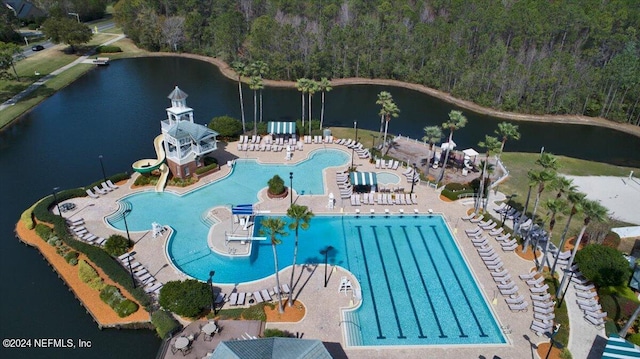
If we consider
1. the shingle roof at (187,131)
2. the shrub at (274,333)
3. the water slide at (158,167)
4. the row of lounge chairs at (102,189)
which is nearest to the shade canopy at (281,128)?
the shingle roof at (187,131)

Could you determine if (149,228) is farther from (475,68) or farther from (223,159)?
(475,68)

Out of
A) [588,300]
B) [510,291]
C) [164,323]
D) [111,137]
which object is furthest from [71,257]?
[588,300]

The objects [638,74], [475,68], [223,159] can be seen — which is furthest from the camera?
[475,68]

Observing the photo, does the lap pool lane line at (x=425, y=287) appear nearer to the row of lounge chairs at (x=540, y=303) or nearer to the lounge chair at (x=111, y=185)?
the row of lounge chairs at (x=540, y=303)

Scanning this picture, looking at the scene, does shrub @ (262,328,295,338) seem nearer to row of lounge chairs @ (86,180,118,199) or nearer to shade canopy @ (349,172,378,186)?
shade canopy @ (349,172,378,186)

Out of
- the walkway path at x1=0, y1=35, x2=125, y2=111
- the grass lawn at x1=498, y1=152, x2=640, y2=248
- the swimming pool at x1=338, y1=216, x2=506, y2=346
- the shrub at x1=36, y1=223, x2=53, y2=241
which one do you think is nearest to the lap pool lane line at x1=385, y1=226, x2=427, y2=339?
the swimming pool at x1=338, y1=216, x2=506, y2=346

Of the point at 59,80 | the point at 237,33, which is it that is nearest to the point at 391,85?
the point at 237,33
